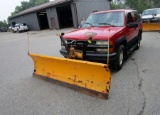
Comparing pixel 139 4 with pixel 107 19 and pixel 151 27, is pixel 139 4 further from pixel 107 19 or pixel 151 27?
pixel 107 19

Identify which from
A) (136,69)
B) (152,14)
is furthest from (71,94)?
(152,14)

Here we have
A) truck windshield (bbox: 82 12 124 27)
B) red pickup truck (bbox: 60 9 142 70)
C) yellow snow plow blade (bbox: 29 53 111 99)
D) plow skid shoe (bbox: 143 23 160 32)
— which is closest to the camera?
yellow snow plow blade (bbox: 29 53 111 99)

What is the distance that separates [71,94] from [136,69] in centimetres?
246

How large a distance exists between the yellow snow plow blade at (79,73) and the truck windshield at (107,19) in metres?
2.31

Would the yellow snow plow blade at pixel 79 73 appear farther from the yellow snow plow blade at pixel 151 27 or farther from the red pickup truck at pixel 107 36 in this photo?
the yellow snow plow blade at pixel 151 27

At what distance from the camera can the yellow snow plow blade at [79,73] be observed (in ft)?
12.3

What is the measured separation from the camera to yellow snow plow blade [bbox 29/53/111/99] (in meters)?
3.75

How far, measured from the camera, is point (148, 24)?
45.6 feet

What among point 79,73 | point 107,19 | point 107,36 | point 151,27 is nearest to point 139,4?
point 151,27

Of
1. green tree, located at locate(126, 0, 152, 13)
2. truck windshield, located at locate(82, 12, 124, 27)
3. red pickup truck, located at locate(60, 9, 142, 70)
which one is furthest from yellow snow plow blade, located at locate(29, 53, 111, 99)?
green tree, located at locate(126, 0, 152, 13)

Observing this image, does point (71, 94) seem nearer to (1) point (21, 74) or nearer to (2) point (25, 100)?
(2) point (25, 100)

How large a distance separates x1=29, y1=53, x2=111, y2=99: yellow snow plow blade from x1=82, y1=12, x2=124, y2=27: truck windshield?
231 cm

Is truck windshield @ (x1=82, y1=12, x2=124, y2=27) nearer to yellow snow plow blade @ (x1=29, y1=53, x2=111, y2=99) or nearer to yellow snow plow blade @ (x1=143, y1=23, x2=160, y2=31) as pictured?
yellow snow plow blade @ (x1=29, y1=53, x2=111, y2=99)

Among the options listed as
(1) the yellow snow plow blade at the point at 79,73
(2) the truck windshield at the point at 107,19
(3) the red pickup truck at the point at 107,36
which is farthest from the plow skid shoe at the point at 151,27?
(1) the yellow snow plow blade at the point at 79,73
